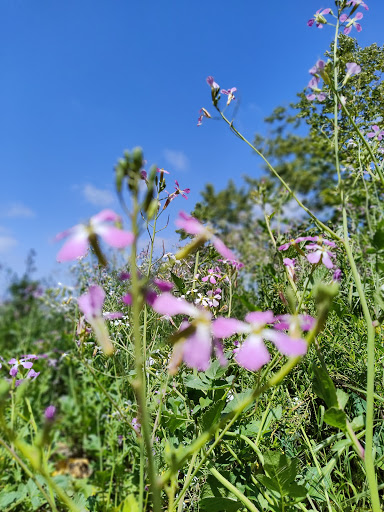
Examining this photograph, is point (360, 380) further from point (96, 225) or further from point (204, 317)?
point (96, 225)

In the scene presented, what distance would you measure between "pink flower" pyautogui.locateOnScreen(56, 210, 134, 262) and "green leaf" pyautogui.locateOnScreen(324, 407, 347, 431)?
55cm

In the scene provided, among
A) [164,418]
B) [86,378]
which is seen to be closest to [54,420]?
[164,418]

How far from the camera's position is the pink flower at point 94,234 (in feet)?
1.47

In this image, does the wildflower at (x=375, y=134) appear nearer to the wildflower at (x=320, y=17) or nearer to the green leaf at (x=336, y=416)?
the wildflower at (x=320, y=17)

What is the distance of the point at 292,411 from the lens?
125 centimetres

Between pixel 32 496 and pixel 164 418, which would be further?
pixel 32 496

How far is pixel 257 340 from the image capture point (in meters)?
0.53

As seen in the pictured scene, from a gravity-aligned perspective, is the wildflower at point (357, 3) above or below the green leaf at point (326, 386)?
above

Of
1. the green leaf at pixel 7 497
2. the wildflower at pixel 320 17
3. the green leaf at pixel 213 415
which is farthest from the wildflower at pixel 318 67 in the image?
the green leaf at pixel 7 497

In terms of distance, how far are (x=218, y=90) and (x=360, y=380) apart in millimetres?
1110

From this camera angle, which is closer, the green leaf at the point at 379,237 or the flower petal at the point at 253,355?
the flower petal at the point at 253,355

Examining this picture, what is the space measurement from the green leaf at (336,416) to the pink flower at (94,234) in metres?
0.55

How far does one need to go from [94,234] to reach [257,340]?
10.6 inches

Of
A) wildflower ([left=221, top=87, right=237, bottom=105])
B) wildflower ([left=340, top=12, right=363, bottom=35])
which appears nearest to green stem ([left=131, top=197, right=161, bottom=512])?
wildflower ([left=221, top=87, right=237, bottom=105])
